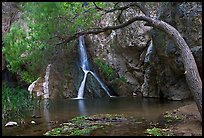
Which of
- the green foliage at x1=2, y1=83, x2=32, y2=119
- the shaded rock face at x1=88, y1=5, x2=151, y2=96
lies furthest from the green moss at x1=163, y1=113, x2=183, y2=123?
the shaded rock face at x1=88, y1=5, x2=151, y2=96

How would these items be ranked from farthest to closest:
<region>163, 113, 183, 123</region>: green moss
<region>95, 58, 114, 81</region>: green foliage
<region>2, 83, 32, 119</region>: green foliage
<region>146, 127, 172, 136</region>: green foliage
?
1. <region>95, 58, 114, 81</region>: green foliage
2. <region>2, 83, 32, 119</region>: green foliage
3. <region>163, 113, 183, 123</region>: green moss
4. <region>146, 127, 172, 136</region>: green foliage

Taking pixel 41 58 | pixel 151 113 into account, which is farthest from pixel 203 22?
pixel 41 58

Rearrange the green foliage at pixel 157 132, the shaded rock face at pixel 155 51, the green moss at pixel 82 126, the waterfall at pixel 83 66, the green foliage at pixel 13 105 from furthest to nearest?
Result: the waterfall at pixel 83 66 < the shaded rock face at pixel 155 51 < the green foliage at pixel 13 105 < the green moss at pixel 82 126 < the green foliage at pixel 157 132

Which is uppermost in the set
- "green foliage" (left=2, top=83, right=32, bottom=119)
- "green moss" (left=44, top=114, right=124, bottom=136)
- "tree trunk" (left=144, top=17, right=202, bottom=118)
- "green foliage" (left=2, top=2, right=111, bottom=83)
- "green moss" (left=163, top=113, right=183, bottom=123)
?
"green foliage" (left=2, top=2, right=111, bottom=83)

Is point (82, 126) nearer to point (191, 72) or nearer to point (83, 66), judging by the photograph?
point (191, 72)

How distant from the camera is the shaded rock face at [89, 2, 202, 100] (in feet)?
37.7

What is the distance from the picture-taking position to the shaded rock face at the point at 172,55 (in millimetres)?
11312

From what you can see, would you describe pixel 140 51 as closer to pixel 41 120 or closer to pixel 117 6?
pixel 117 6

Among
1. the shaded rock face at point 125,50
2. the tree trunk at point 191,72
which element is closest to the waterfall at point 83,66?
the shaded rock face at point 125,50

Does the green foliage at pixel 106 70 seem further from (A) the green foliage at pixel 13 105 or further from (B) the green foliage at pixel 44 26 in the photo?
(B) the green foliage at pixel 44 26

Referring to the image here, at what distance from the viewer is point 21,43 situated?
320 inches

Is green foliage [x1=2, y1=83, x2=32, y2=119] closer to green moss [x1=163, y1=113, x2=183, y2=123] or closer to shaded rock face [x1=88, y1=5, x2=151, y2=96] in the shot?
green moss [x1=163, y1=113, x2=183, y2=123]

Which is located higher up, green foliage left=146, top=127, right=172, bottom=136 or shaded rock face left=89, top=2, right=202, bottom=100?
shaded rock face left=89, top=2, right=202, bottom=100

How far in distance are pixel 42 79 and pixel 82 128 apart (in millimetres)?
10798
